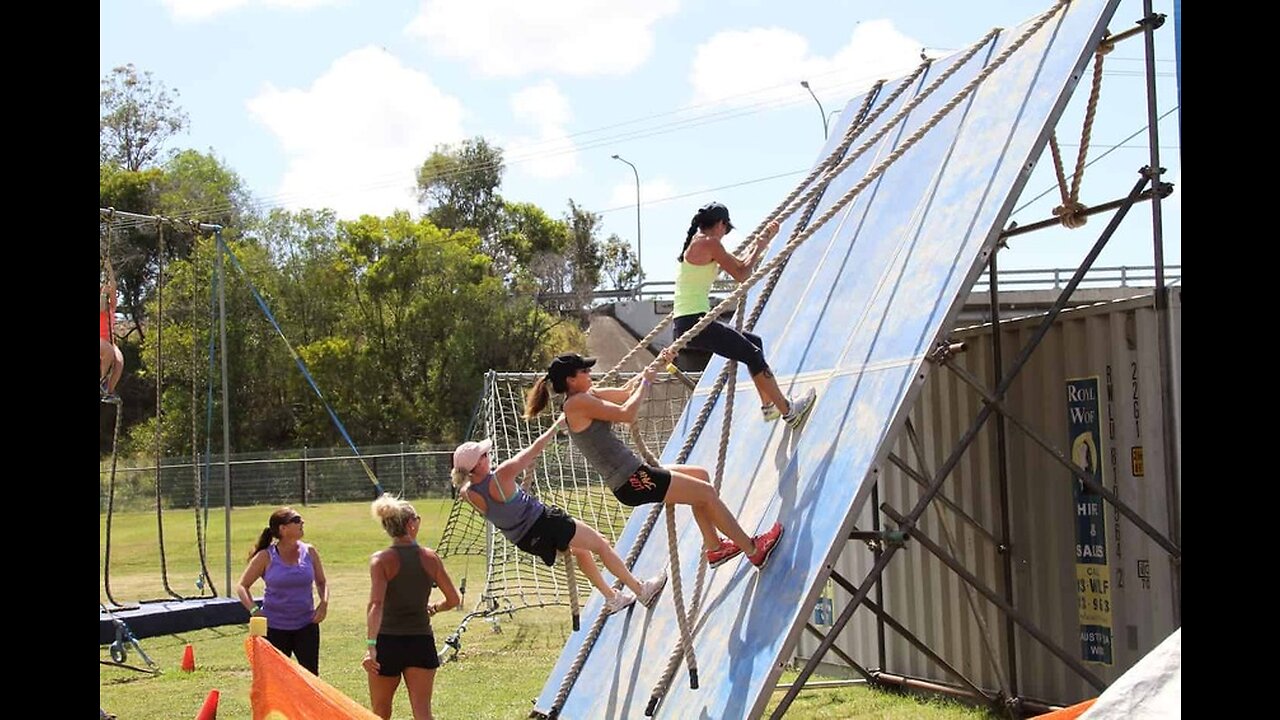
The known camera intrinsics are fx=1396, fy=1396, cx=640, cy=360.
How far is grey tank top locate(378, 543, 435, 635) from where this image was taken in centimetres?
765

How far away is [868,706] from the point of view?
9695mm

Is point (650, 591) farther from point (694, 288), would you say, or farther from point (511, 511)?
point (694, 288)

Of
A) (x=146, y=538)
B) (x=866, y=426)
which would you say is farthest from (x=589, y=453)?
(x=146, y=538)

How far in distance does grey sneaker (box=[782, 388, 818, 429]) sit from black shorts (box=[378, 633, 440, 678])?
2.32 m

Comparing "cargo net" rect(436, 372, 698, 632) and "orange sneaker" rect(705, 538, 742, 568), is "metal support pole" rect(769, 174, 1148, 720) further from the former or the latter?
"cargo net" rect(436, 372, 698, 632)

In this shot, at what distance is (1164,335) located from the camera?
7.45 metres

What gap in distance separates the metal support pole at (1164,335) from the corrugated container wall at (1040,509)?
48 millimetres

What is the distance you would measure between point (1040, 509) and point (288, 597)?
4779 millimetres

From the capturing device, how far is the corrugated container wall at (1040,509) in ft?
25.6

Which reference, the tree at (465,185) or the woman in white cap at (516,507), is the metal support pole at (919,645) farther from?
the tree at (465,185)

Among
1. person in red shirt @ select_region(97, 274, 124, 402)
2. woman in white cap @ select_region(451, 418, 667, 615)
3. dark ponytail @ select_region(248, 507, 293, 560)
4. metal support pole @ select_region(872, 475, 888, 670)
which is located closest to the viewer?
woman in white cap @ select_region(451, 418, 667, 615)

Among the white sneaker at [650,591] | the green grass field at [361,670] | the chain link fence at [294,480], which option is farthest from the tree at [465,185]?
the white sneaker at [650,591]

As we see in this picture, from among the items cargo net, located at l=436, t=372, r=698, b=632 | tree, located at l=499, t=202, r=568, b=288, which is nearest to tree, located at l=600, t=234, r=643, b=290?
tree, located at l=499, t=202, r=568, b=288
